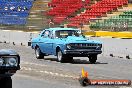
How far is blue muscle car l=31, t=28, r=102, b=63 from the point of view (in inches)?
821

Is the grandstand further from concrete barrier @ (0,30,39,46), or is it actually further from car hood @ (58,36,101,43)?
car hood @ (58,36,101,43)

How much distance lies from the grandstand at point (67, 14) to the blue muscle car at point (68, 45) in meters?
12.4

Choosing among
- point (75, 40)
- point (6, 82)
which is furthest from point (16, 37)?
point (6, 82)

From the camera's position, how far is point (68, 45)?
20.8m

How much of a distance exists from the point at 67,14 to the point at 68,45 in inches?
1125

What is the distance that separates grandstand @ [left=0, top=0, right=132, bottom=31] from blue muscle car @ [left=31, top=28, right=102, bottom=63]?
12.4 metres

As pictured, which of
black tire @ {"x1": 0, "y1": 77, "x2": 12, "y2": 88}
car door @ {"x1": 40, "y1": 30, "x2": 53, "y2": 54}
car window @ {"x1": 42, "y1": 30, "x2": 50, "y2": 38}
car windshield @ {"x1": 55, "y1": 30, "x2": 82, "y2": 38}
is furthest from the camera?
car window @ {"x1": 42, "y1": 30, "x2": 50, "y2": 38}

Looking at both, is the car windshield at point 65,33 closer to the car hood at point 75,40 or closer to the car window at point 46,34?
the car hood at point 75,40

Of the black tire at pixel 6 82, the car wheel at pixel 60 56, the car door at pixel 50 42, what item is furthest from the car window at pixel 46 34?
the black tire at pixel 6 82

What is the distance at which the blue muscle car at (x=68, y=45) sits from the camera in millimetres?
20844

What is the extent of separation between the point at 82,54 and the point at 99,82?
9.38m

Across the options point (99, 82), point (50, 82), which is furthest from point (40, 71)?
point (99, 82)

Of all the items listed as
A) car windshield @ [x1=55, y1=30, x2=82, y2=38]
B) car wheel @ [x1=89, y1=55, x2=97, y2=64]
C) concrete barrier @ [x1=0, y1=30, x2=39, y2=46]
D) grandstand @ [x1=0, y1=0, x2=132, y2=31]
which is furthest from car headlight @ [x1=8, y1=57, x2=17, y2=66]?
concrete barrier @ [x1=0, y1=30, x2=39, y2=46]

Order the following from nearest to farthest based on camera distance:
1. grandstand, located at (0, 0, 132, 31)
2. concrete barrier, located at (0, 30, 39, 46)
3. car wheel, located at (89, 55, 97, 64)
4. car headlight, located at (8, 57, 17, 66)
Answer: car headlight, located at (8, 57, 17, 66) → car wheel, located at (89, 55, 97, 64) → concrete barrier, located at (0, 30, 39, 46) → grandstand, located at (0, 0, 132, 31)
